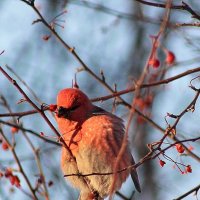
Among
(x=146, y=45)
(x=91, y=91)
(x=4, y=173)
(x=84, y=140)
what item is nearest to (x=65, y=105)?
(x=84, y=140)

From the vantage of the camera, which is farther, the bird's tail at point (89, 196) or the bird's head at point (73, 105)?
the bird's tail at point (89, 196)

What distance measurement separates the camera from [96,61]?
949 cm

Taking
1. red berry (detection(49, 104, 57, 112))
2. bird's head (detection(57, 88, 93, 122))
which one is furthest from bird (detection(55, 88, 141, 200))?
red berry (detection(49, 104, 57, 112))

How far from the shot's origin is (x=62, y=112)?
→ 145 inches

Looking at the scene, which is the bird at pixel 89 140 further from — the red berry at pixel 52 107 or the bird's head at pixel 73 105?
the red berry at pixel 52 107

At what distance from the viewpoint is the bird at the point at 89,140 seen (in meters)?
3.80

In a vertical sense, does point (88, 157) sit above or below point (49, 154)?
below

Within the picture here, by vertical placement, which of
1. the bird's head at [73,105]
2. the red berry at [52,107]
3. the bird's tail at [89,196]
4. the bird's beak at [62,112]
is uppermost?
the bird's head at [73,105]

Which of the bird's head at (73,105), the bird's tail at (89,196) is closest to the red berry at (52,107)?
the bird's head at (73,105)

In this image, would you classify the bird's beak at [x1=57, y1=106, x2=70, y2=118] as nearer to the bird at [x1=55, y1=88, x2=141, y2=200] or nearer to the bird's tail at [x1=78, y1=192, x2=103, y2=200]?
the bird at [x1=55, y1=88, x2=141, y2=200]

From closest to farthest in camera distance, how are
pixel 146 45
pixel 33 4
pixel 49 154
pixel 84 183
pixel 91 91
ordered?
pixel 33 4
pixel 84 183
pixel 49 154
pixel 91 91
pixel 146 45

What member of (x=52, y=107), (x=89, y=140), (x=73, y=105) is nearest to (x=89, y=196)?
(x=89, y=140)

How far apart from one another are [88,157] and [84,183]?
1.11 feet

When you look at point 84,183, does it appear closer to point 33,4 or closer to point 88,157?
point 88,157
